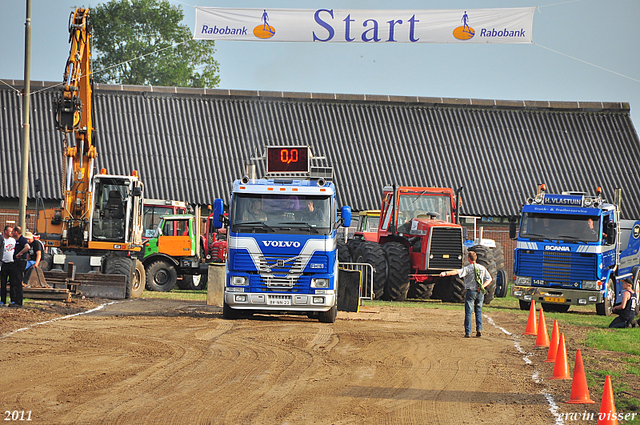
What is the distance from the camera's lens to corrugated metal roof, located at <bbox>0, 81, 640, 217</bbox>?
38.1 m

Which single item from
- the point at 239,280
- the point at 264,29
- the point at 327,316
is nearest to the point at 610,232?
the point at 327,316

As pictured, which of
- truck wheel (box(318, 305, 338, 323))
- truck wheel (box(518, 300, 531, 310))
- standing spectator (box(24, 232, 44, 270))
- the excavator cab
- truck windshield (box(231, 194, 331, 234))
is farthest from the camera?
truck wheel (box(518, 300, 531, 310))

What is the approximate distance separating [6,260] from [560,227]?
606 inches

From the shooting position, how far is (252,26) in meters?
18.8

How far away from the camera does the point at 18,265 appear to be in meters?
17.6

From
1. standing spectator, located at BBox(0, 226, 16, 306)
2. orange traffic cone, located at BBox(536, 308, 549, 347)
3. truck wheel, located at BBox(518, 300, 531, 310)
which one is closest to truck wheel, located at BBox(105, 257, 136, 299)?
standing spectator, located at BBox(0, 226, 16, 306)

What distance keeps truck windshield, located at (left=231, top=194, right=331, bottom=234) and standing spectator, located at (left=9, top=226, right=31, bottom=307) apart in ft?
16.9

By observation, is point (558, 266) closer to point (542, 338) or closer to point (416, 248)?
point (416, 248)

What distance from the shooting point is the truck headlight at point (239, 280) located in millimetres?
16125

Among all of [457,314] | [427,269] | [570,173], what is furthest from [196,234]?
[570,173]

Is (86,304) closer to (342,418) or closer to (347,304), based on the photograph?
(347,304)

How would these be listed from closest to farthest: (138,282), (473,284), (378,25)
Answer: (473,284) → (378,25) → (138,282)

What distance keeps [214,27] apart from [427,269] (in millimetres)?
9421

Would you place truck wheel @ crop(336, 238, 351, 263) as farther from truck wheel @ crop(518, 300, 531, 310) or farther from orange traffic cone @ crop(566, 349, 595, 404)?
orange traffic cone @ crop(566, 349, 595, 404)
